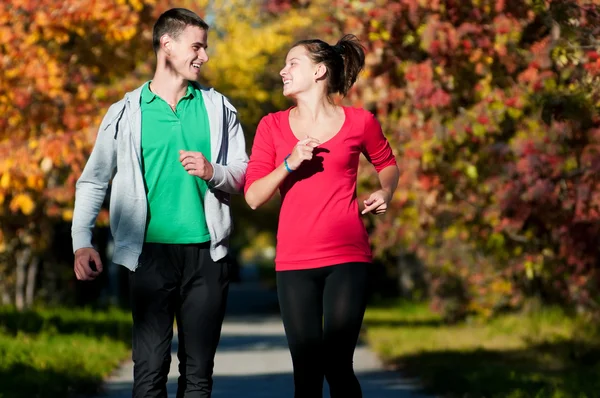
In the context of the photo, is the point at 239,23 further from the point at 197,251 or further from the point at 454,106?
the point at 197,251

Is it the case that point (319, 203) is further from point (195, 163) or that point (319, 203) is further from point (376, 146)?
point (195, 163)

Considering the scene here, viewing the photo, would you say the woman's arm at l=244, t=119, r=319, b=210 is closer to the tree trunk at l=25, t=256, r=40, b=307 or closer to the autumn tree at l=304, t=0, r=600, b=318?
the autumn tree at l=304, t=0, r=600, b=318

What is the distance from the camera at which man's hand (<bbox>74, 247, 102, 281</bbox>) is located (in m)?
5.80

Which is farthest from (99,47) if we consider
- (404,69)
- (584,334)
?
(584,334)

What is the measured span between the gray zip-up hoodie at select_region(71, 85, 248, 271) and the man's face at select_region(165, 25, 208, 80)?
18cm

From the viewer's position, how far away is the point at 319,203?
5.81m

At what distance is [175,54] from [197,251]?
0.88 m

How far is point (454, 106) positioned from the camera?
13.4 meters

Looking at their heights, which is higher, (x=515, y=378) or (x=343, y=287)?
(x=343, y=287)

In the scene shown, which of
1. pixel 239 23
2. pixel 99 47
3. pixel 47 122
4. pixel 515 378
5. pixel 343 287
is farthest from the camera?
pixel 239 23

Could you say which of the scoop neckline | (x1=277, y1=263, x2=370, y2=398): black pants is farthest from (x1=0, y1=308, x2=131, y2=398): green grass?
the scoop neckline

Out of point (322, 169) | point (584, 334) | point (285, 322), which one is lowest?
point (584, 334)

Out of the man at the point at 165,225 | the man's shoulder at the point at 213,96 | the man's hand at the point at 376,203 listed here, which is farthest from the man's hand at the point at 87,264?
the man's hand at the point at 376,203

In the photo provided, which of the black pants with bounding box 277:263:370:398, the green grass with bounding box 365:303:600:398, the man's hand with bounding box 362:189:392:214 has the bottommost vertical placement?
the green grass with bounding box 365:303:600:398
